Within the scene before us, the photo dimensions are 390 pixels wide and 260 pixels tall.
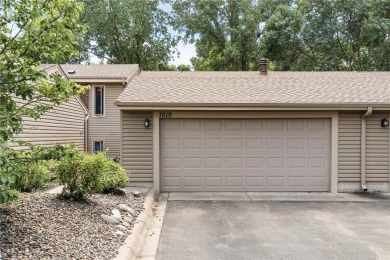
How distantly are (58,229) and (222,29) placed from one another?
2427 centimetres

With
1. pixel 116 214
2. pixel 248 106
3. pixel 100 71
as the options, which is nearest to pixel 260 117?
pixel 248 106

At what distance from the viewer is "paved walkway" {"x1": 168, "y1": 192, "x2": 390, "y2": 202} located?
306 inches

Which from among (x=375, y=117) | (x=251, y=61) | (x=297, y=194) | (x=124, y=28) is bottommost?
(x=297, y=194)

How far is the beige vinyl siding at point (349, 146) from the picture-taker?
28.2 feet

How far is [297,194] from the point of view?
842cm

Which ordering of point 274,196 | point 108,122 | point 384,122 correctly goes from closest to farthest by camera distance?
point 274,196, point 384,122, point 108,122

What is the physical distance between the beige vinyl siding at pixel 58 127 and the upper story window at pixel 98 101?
1.13 m

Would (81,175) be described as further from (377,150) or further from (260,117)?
(377,150)

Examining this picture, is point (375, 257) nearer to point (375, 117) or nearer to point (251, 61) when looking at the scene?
point (375, 117)

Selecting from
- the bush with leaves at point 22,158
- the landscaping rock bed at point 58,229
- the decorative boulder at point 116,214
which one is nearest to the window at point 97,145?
the landscaping rock bed at point 58,229

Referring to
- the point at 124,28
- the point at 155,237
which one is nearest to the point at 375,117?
the point at 155,237

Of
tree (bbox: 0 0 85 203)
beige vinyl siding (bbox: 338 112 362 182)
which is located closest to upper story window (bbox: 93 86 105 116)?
beige vinyl siding (bbox: 338 112 362 182)

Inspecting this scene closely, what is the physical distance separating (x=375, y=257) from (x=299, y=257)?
104 cm

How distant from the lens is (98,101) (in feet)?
51.8
